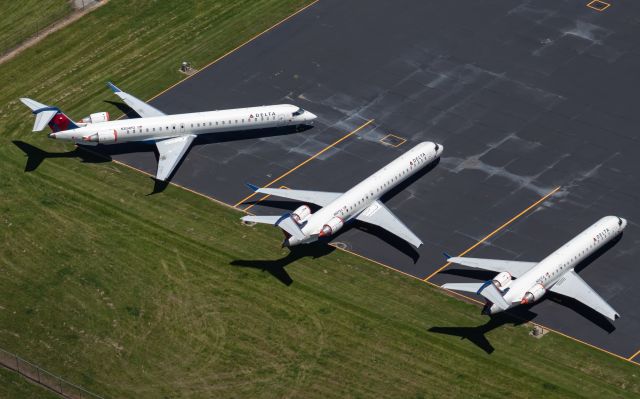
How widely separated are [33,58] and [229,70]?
75.5 feet

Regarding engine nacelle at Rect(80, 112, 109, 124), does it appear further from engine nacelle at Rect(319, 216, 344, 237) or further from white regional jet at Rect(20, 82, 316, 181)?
engine nacelle at Rect(319, 216, 344, 237)

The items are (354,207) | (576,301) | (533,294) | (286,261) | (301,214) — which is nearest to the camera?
(533,294)

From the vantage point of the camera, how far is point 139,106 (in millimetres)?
148500

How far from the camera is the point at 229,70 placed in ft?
517

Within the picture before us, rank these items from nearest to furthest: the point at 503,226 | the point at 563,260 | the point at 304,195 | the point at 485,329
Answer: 1. the point at 485,329
2. the point at 563,260
3. the point at 503,226
4. the point at 304,195

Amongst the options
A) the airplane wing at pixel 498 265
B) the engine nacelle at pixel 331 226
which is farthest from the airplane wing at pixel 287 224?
the airplane wing at pixel 498 265

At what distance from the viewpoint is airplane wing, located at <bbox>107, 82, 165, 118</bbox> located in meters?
148

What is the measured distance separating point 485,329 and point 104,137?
147ft

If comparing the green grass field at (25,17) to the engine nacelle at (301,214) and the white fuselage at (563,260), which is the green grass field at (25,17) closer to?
the engine nacelle at (301,214)

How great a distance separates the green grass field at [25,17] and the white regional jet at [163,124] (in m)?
21.7

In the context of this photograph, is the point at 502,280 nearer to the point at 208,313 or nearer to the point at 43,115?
the point at 208,313

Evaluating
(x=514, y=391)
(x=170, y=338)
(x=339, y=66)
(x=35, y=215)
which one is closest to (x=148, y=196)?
(x=35, y=215)

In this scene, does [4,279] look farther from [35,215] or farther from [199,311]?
[199,311]

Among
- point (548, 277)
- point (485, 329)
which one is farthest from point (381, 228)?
point (548, 277)
